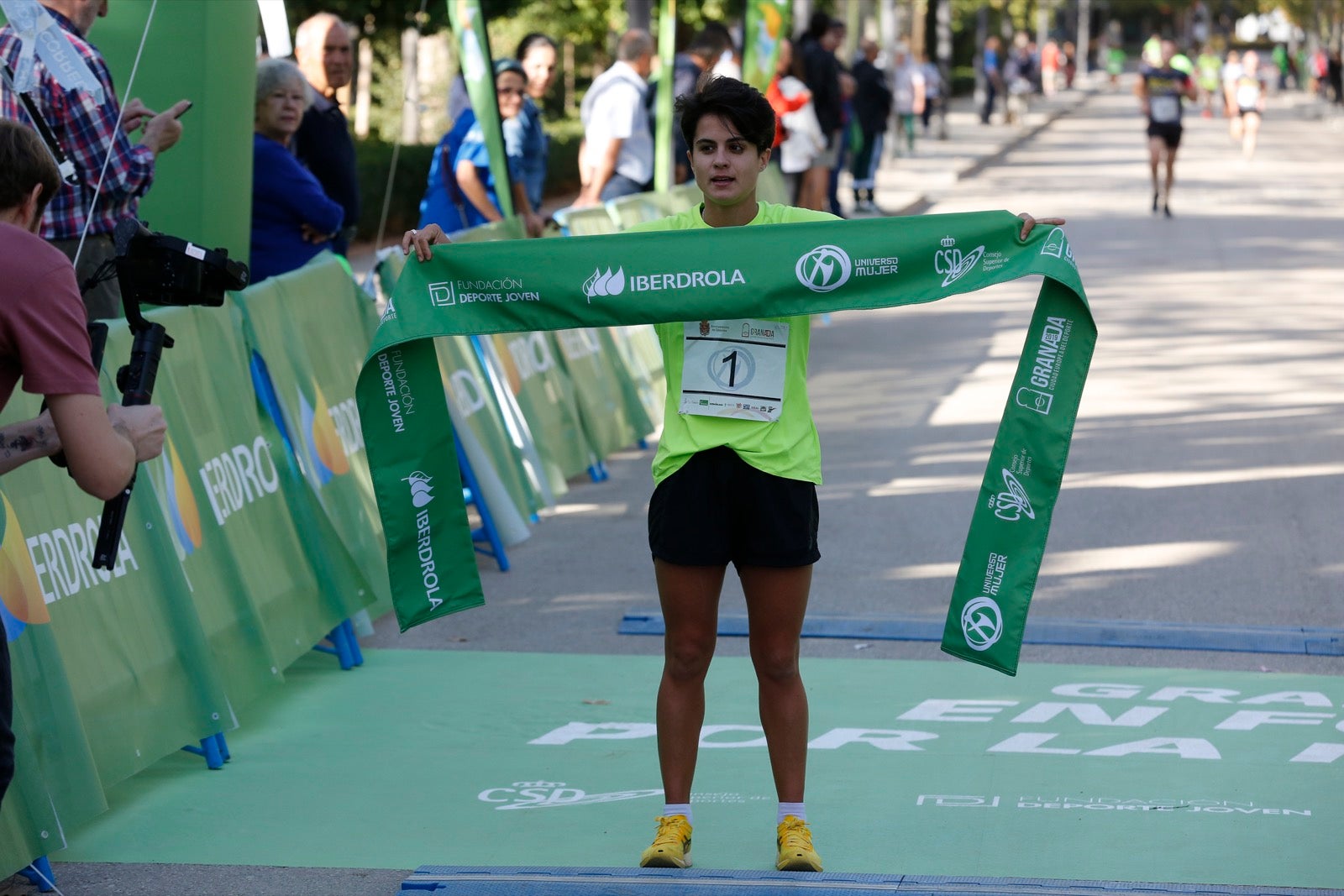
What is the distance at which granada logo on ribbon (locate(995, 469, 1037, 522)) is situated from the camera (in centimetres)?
477

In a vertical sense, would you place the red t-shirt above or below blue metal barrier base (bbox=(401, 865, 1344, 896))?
above

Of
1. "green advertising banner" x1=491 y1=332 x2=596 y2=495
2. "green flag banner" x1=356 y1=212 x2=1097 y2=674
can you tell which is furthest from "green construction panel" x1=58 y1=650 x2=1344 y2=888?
"green advertising banner" x1=491 y1=332 x2=596 y2=495

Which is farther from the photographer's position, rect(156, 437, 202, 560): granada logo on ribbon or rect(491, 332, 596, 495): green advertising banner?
rect(491, 332, 596, 495): green advertising banner

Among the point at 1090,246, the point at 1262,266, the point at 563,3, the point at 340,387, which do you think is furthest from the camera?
the point at 563,3

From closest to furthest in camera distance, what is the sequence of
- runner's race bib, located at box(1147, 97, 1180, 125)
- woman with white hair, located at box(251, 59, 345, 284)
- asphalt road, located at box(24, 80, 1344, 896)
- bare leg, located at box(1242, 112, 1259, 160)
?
1. asphalt road, located at box(24, 80, 1344, 896)
2. woman with white hair, located at box(251, 59, 345, 284)
3. runner's race bib, located at box(1147, 97, 1180, 125)
4. bare leg, located at box(1242, 112, 1259, 160)

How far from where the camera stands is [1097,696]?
20.3ft

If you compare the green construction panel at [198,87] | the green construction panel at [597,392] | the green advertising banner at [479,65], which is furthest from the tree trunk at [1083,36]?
the green construction panel at [198,87]

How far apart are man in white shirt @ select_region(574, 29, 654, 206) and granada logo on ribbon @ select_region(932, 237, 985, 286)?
820 cm

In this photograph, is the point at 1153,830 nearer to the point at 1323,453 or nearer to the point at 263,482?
the point at 263,482

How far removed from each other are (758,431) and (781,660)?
1.98 ft

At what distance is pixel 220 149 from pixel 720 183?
12.0 feet

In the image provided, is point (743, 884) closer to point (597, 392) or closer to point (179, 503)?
point (179, 503)

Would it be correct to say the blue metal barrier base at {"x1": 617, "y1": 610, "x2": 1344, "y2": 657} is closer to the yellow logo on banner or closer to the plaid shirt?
the yellow logo on banner

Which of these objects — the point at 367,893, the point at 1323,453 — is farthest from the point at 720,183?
the point at 1323,453
